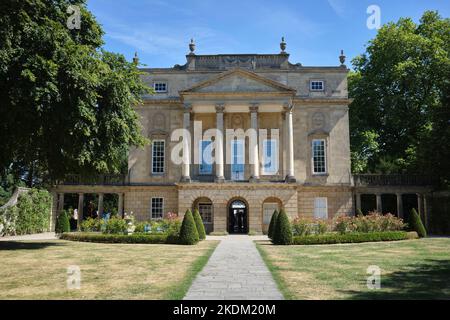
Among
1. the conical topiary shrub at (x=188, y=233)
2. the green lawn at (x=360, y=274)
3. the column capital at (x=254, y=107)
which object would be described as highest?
the column capital at (x=254, y=107)

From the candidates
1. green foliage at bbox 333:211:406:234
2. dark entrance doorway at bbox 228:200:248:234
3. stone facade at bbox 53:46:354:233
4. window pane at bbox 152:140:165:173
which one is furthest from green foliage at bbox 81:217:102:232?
green foliage at bbox 333:211:406:234

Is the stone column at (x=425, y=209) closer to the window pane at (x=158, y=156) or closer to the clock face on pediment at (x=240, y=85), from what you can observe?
the clock face on pediment at (x=240, y=85)

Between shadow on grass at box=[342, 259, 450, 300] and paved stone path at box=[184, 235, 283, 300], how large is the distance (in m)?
2.03

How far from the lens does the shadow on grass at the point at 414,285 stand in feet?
30.9

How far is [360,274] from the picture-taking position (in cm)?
1266

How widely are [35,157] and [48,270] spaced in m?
11.1

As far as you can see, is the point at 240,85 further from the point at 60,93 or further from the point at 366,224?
the point at 60,93

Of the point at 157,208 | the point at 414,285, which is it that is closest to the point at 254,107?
the point at 157,208

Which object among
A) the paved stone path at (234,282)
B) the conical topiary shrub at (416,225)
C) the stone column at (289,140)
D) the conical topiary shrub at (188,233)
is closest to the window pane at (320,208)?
the stone column at (289,140)

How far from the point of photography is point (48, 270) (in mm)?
13516

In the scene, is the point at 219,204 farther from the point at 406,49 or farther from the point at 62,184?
the point at 406,49

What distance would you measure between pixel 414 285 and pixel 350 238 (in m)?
15.0

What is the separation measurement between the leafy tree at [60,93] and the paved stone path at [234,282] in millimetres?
9282
